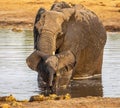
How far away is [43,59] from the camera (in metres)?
11.2

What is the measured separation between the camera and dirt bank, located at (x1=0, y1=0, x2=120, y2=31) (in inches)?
1097

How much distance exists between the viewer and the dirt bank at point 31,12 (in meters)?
27.9

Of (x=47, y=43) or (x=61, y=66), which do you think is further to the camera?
(x=61, y=66)

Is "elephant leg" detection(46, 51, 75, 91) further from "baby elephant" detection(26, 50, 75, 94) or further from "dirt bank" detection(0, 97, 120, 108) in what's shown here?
"dirt bank" detection(0, 97, 120, 108)

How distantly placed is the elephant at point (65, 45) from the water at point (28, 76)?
340 millimetres

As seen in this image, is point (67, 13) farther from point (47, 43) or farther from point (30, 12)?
point (30, 12)

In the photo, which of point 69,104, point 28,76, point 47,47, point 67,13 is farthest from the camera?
point 28,76

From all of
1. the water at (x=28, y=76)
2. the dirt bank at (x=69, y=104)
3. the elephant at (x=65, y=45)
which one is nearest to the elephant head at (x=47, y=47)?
the elephant at (x=65, y=45)

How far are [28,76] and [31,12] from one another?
1675 centimetres

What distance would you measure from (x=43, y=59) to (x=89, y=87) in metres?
2.10

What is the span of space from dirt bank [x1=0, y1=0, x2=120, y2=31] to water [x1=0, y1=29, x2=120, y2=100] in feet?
24.0

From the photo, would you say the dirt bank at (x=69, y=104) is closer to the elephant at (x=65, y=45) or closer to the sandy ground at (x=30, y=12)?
the elephant at (x=65, y=45)

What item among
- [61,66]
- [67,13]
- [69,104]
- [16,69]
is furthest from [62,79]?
[16,69]

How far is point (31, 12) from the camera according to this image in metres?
30.6
